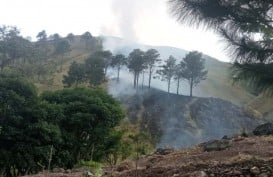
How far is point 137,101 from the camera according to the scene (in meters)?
65.1

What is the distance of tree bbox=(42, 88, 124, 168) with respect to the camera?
24172 mm

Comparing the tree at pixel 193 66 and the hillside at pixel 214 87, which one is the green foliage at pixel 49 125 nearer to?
the tree at pixel 193 66

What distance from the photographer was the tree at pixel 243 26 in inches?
290

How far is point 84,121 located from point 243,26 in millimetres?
17563

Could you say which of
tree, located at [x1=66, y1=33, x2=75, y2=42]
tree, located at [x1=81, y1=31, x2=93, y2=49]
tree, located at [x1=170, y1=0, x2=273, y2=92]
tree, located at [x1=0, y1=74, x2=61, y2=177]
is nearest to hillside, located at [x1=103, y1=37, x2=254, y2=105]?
tree, located at [x1=66, y1=33, x2=75, y2=42]

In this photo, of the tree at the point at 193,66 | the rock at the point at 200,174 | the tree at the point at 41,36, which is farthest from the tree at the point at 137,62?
the rock at the point at 200,174

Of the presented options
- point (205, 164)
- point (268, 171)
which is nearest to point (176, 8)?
point (205, 164)

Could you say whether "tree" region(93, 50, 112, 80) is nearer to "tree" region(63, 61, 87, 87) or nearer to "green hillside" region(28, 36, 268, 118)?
"tree" region(63, 61, 87, 87)

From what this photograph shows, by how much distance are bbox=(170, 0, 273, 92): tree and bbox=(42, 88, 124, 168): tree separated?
16.3 metres

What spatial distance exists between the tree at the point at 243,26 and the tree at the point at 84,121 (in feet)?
53.4

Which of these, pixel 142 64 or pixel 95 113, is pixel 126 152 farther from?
pixel 142 64

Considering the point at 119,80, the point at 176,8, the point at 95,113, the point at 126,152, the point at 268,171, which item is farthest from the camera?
the point at 119,80

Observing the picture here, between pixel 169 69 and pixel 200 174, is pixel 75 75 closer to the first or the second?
pixel 169 69

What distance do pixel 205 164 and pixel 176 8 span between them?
2384mm
